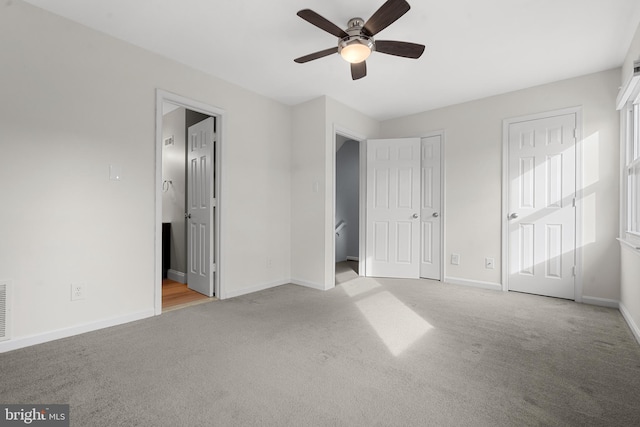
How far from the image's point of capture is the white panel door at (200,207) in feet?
11.2

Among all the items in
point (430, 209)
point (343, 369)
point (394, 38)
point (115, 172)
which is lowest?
point (343, 369)

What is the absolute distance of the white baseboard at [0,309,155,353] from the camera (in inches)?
81.0

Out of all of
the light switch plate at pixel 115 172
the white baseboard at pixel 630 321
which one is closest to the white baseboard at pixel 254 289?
the light switch plate at pixel 115 172

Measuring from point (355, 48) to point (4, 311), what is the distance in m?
3.06

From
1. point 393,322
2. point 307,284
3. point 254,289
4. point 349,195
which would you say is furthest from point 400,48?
point 349,195

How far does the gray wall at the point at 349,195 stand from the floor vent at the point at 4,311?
4.73m

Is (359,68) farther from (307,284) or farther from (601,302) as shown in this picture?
(601,302)

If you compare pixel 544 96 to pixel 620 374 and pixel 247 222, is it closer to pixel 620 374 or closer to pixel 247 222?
pixel 620 374

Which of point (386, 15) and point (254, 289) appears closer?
point (386, 15)

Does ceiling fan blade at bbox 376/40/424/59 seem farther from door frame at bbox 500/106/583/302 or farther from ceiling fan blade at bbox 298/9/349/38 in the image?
door frame at bbox 500/106/583/302

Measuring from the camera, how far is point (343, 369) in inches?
72.3

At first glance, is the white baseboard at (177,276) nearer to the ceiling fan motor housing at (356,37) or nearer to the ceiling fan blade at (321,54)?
the ceiling fan blade at (321,54)

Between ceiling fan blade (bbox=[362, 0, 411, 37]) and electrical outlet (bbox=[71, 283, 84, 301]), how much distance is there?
290 centimetres

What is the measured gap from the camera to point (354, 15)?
2246 mm
